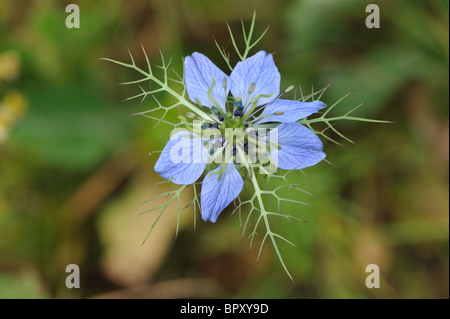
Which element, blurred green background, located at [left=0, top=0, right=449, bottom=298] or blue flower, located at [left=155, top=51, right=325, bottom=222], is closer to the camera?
blue flower, located at [left=155, top=51, right=325, bottom=222]

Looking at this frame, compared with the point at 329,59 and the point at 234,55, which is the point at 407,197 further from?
the point at 234,55

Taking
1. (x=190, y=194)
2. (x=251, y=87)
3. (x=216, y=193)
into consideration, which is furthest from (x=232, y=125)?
(x=190, y=194)

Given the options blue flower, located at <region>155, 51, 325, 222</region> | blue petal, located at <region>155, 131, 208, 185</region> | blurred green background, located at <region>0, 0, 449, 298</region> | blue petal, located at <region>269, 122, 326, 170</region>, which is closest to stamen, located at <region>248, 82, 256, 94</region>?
blue flower, located at <region>155, 51, 325, 222</region>

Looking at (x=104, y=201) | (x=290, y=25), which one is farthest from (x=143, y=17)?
(x=104, y=201)

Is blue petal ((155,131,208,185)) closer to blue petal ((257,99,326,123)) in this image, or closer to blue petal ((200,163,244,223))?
blue petal ((200,163,244,223))

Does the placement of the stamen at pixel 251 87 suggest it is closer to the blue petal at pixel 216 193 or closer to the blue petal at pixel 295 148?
the blue petal at pixel 295 148

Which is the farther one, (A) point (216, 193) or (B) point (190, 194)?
(B) point (190, 194)

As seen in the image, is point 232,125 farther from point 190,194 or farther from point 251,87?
point 190,194
